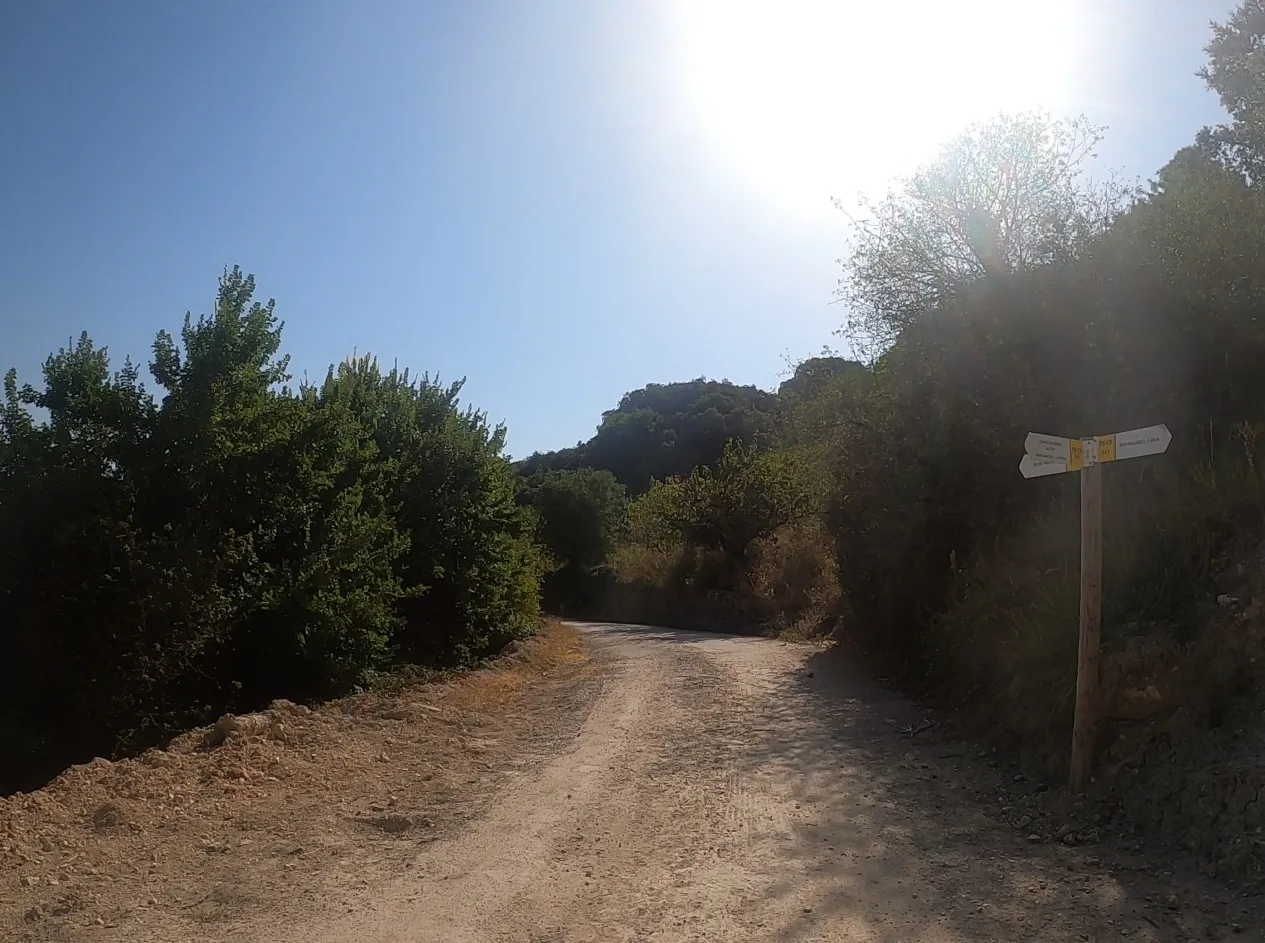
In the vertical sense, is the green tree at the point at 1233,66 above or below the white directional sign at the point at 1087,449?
above

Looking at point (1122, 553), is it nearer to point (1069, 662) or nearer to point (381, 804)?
point (1069, 662)

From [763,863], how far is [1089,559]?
328cm

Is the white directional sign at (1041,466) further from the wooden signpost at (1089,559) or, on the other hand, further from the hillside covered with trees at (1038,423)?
the hillside covered with trees at (1038,423)

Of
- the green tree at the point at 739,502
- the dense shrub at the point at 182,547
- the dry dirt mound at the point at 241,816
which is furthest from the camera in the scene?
the green tree at the point at 739,502

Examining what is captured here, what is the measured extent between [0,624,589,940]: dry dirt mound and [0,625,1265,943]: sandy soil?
43mm

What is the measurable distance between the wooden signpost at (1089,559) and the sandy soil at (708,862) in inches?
24.7

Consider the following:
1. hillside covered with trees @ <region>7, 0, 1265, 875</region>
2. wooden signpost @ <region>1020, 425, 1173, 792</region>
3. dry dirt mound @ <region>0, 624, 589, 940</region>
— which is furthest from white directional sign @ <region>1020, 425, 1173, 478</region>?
dry dirt mound @ <region>0, 624, 589, 940</region>

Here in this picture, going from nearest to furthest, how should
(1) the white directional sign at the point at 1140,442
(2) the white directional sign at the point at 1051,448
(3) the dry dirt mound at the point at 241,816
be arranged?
Result: (3) the dry dirt mound at the point at 241,816, (1) the white directional sign at the point at 1140,442, (2) the white directional sign at the point at 1051,448

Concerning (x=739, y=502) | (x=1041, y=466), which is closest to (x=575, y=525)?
(x=739, y=502)

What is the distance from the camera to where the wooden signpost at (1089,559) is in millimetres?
6734

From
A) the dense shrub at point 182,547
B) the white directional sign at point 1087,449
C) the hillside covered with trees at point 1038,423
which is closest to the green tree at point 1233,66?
the hillside covered with trees at point 1038,423

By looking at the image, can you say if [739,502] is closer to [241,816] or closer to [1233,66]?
[1233,66]

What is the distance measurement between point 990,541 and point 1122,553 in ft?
8.83

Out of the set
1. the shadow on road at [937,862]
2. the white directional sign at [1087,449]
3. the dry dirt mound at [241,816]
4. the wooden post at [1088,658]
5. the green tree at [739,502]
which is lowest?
the dry dirt mound at [241,816]
